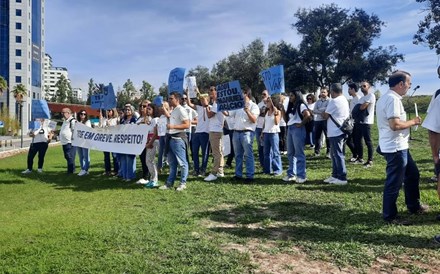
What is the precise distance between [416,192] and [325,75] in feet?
134

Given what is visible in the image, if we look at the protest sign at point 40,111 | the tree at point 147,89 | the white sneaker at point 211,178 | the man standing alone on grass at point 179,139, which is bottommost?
the white sneaker at point 211,178

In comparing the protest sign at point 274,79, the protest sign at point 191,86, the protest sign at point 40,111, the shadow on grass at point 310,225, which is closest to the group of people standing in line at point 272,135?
the protest sign at point 274,79

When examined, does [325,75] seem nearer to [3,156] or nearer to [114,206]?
[3,156]

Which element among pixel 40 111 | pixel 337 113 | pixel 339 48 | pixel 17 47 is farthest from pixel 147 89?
pixel 337 113

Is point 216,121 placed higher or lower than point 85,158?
higher

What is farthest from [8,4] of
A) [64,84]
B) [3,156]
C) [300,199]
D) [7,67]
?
[300,199]

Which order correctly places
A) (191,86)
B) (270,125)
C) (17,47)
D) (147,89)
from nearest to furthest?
(270,125)
(191,86)
(17,47)
(147,89)

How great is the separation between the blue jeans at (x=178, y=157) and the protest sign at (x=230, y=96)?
134 centimetres

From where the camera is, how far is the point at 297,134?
8.49 metres

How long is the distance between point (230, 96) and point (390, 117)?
4.03m

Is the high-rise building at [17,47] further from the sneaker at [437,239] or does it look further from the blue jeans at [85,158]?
the sneaker at [437,239]

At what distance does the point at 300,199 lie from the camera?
6.97 metres

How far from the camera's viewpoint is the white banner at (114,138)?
9572mm

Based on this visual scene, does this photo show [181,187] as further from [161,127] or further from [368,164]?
[368,164]
